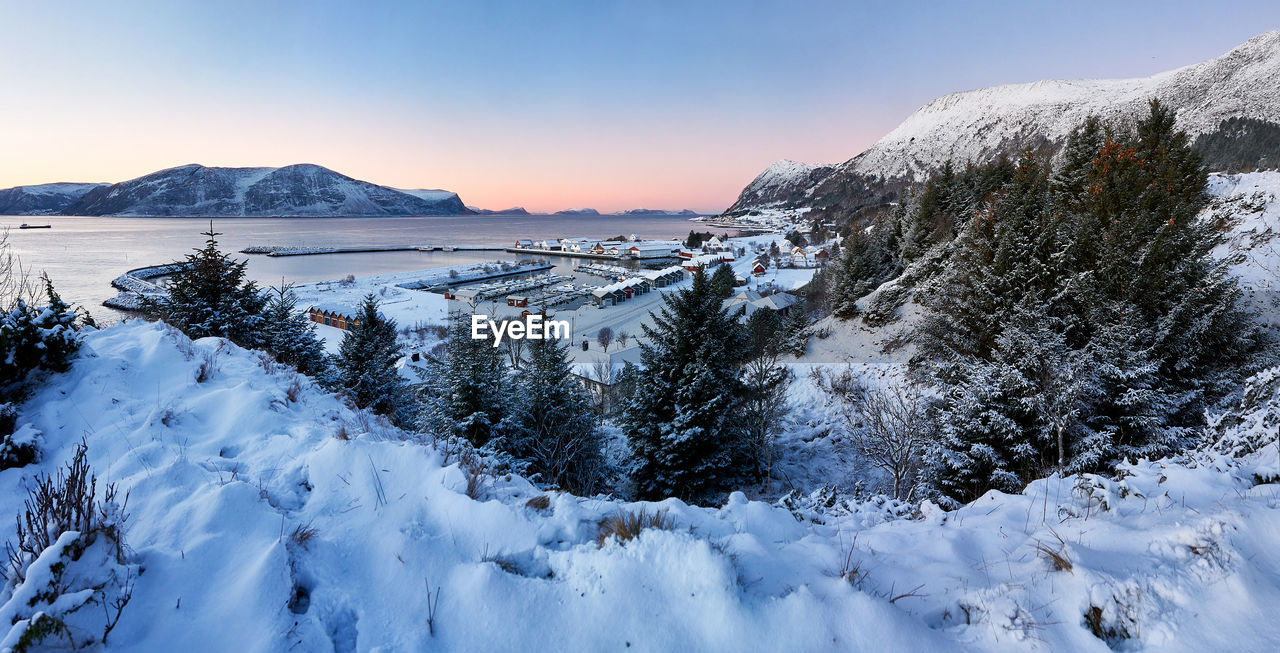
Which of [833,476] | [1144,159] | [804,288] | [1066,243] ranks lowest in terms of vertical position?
[833,476]

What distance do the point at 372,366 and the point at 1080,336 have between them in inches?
660

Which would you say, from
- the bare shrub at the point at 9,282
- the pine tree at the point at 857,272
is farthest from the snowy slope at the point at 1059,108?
the bare shrub at the point at 9,282

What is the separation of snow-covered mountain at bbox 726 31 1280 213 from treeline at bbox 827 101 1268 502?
46728 mm

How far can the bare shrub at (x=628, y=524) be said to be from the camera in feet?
9.81

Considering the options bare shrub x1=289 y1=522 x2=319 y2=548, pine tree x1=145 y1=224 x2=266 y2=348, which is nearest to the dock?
pine tree x1=145 y1=224 x2=266 y2=348

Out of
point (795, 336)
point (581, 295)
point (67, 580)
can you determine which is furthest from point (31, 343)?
point (581, 295)

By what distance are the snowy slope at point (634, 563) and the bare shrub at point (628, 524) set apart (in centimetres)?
11

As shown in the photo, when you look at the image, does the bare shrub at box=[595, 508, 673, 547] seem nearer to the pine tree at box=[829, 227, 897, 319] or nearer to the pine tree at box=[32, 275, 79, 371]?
the pine tree at box=[32, 275, 79, 371]

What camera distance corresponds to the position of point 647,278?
Answer: 179 ft

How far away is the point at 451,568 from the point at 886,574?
8.46 ft

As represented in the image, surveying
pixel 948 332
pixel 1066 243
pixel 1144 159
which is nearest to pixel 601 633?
pixel 948 332

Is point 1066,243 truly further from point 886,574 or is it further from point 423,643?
point 423,643

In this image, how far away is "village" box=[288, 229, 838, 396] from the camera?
28.8m

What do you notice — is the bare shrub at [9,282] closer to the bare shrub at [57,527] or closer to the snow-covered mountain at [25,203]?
the bare shrub at [57,527]
